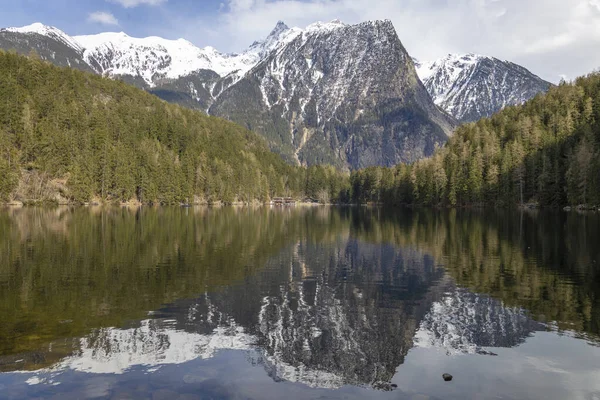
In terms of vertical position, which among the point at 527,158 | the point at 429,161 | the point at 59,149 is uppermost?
the point at 59,149

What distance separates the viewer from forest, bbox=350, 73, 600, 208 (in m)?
145

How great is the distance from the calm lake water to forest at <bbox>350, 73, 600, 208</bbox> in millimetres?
121571

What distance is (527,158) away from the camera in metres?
163

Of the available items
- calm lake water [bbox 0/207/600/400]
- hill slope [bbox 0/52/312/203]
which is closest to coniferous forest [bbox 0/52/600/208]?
hill slope [bbox 0/52/312/203]

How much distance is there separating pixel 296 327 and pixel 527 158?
167m

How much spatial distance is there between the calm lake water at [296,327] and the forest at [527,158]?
122 meters

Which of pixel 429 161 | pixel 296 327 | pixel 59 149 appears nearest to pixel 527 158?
pixel 429 161

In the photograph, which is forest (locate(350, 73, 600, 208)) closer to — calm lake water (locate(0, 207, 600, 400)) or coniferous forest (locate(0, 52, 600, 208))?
coniferous forest (locate(0, 52, 600, 208))

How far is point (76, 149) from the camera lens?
→ 548ft

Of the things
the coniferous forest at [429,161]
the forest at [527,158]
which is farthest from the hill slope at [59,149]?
the forest at [527,158]

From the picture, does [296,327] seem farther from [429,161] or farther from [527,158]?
[429,161]

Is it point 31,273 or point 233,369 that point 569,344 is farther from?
point 31,273

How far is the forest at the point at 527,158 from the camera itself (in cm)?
14462

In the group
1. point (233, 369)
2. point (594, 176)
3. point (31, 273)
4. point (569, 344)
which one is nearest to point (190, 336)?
point (233, 369)
